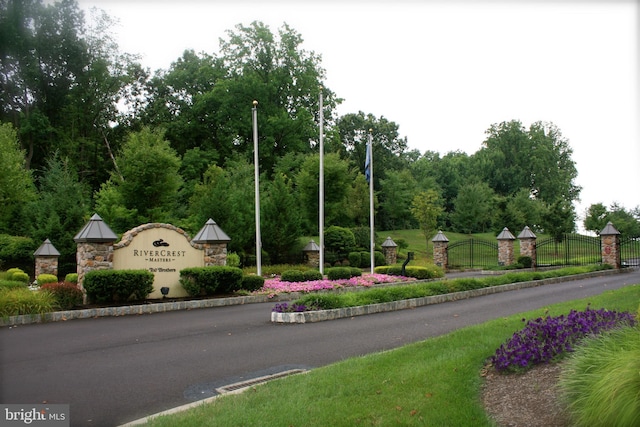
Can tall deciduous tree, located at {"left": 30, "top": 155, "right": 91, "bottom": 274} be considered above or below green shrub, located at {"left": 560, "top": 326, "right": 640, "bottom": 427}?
above

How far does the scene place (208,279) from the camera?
15.2m

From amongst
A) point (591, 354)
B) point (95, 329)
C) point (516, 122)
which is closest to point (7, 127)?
point (95, 329)

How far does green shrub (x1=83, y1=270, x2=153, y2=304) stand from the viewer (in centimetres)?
1304

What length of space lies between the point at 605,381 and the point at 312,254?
21.3 meters

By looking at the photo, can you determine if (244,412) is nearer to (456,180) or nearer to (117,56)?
(117,56)

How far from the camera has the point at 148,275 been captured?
14.0 m

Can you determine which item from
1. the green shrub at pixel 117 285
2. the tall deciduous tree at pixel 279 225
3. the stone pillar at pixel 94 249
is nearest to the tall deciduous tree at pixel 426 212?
the tall deciduous tree at pixel 279 225

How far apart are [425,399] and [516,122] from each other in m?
72.2

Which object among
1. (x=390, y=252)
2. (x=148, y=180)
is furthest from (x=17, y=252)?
(x=390, y=252)

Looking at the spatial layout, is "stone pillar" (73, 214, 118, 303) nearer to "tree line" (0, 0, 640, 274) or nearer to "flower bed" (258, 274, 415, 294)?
"flower bed" (258, 274, 415, 294)

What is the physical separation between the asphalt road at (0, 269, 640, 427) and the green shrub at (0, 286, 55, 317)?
73cm

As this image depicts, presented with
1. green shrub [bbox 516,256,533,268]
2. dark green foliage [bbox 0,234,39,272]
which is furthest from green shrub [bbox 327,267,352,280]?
dark green foliage [bbox 0,234,39,272]

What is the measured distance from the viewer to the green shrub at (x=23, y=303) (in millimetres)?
11125

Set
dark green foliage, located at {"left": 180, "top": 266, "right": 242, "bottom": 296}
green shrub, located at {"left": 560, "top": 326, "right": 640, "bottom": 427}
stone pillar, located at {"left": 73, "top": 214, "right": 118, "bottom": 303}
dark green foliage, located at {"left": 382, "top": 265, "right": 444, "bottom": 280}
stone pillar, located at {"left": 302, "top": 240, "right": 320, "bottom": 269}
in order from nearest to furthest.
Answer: green shrub, located at {"left": 560, "top": 326, "right": 640, "bottom": 427} → stone pillar, located at {"left": 73, "top": 214, "right": 118, "bottom": 303} → dark green foliage, located at {"left": 180, "top": 266, "right": 242, "bottom": 296} → dark green foliage, located at {"left": 382, "top": 265, "right": 444, "bottom": 280} → stone pillar, located at {"left": 302, "top": 240, "right": 320, "bottom": 269}
